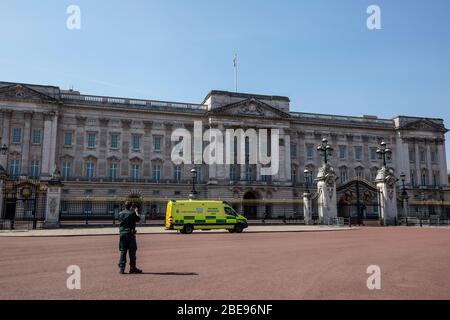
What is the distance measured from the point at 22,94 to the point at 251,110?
1255 inches

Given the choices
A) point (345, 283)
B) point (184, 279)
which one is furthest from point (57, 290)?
point (345, 283)

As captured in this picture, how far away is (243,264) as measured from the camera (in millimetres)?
10570

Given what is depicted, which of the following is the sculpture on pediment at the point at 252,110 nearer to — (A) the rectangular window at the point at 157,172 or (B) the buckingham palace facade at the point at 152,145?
(B) the buckingham palace facade at the point at 152,145

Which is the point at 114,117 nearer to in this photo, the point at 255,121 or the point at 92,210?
the point at 92,210

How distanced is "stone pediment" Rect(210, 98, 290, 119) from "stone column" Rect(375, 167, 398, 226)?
85.6 ft

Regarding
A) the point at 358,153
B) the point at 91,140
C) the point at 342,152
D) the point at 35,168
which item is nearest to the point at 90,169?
the point at 91,140

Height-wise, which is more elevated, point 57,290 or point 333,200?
point 333,200

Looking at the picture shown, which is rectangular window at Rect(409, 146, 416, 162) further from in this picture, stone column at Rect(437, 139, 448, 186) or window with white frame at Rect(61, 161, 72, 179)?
window with white frame at Rect(61, 161, 72, 179)

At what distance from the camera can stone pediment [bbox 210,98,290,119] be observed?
57.5 metres

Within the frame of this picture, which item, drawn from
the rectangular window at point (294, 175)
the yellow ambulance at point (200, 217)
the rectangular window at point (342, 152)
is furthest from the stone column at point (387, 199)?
the rectangular window at point (342, 152)

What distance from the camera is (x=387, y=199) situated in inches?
1383

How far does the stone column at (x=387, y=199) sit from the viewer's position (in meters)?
35.0

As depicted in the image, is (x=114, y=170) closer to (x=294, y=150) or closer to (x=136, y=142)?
(x=136, y=142)
